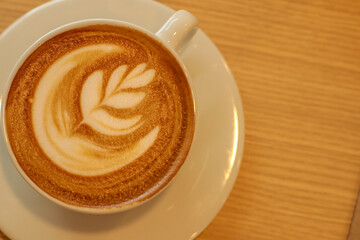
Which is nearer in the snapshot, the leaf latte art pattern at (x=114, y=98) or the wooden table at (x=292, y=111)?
the leaf latte art pattern at (x=114, y=98)

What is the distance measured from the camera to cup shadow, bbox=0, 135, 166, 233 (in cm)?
82

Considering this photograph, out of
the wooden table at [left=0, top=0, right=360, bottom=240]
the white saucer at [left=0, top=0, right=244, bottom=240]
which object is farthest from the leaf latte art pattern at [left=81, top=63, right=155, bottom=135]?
the wooden table at [left=0, top=0, right=360, bottom=240]

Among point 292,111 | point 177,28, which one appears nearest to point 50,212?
point 177,28

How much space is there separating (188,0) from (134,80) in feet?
1.07

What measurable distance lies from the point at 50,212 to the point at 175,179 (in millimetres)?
294

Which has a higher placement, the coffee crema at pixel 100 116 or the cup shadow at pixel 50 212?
the coffee crema at pixel 100 116

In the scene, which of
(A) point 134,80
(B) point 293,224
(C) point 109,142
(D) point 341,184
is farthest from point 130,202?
(D) point 341,184

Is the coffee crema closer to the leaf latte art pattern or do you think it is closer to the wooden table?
the leaf latte art pattern

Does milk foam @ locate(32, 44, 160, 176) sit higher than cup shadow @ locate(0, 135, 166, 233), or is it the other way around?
milk foam @ locate(32, 44, 160, 176)

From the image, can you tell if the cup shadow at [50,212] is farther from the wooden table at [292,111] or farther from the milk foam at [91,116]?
the wooden table at [292,111]

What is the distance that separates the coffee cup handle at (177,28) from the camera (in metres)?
0.80

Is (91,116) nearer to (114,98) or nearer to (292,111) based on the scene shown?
(114,98)

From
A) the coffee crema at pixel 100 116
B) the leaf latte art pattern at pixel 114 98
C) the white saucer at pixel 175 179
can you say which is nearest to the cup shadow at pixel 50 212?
the white saucer at pixel 175 179

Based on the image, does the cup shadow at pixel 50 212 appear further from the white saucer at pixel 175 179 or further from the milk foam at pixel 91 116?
the milk foam at pixel 91 116
